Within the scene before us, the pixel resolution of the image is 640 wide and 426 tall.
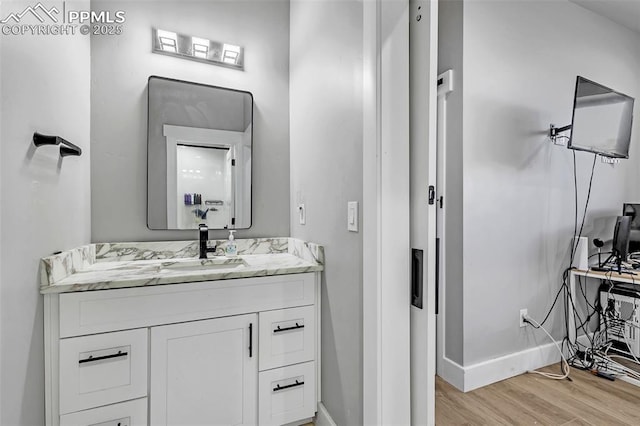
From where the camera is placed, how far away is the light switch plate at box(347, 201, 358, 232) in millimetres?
1249

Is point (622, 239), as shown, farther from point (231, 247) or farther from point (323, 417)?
point (231, 247)

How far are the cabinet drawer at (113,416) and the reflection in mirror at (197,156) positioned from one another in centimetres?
95

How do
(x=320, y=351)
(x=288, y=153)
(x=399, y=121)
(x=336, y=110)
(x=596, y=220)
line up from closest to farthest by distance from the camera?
1. (x=399, y=121)
2. (x=336, y=110)
3. (x=320, y=351)
4. (x=288, y=153)
5. (x=596, y=220)

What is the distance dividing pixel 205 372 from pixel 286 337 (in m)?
0.40

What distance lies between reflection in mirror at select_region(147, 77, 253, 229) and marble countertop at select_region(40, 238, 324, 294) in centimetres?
17

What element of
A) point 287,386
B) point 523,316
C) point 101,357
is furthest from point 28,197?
point 523,316

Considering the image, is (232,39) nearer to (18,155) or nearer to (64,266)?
(18,155)

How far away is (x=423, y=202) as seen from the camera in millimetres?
1062

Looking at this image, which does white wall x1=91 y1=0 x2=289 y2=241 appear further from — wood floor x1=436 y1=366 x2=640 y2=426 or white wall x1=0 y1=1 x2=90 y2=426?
wood floor x1=436 y1=366 x2=640 y2=426

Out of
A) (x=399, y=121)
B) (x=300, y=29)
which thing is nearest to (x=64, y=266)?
(x=399, y=121)

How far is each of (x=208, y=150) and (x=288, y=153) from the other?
537mm

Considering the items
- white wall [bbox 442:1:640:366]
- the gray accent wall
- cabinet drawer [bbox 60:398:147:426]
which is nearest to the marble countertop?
cabinet drawer [bbox 60:398:147:426]

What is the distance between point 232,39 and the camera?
81.1 inches

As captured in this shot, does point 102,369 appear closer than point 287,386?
Yes
